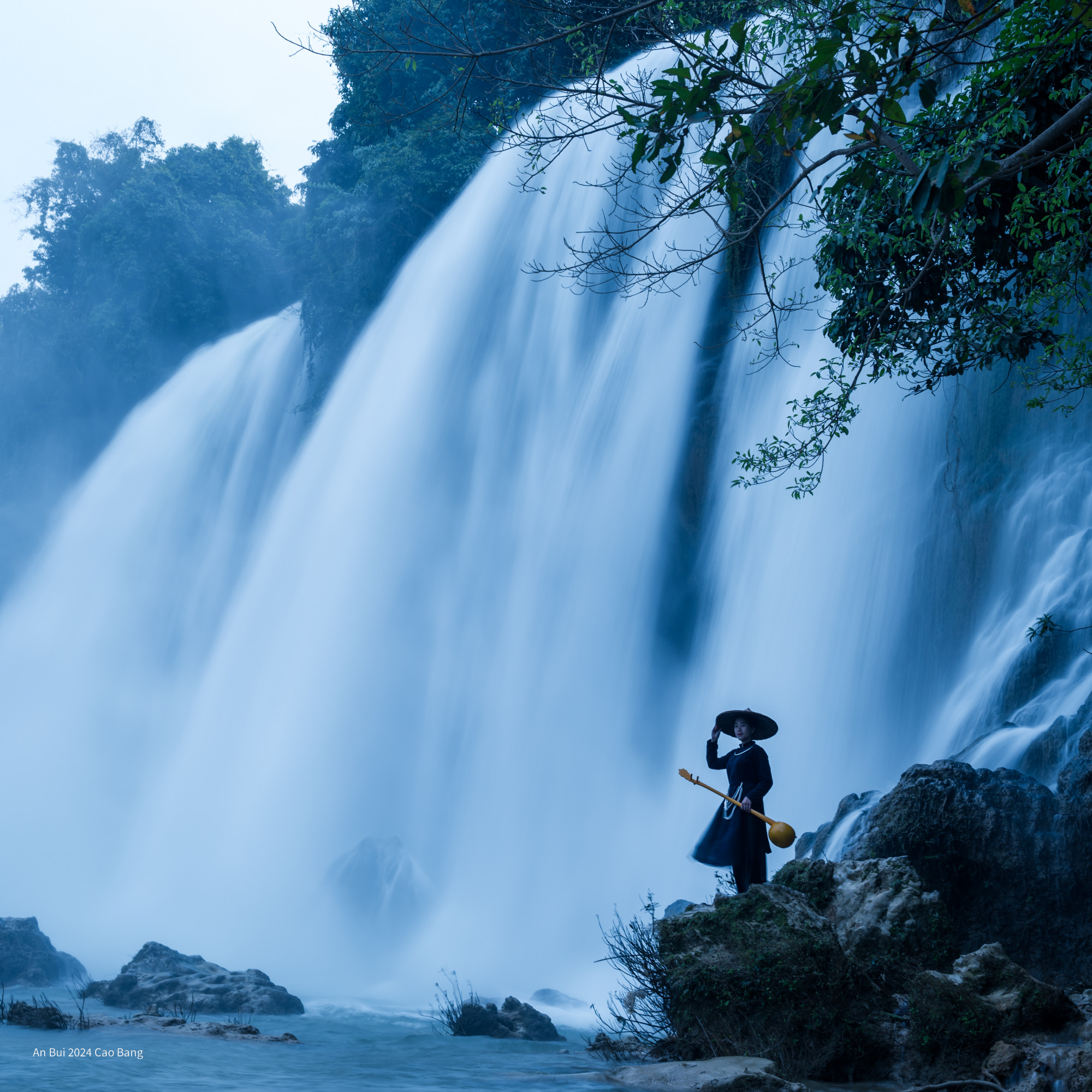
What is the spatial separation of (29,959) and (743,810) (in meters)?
7.49

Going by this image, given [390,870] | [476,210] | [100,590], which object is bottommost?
[390,870]

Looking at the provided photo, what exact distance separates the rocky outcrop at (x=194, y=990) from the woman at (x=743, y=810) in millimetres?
3982

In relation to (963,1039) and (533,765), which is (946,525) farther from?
(963,1039)

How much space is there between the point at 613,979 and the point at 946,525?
6.02m

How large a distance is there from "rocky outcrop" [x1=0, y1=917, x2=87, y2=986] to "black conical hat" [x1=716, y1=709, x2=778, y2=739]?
23.8 ft

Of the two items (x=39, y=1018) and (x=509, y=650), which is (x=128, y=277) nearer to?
(x=509, y=650)

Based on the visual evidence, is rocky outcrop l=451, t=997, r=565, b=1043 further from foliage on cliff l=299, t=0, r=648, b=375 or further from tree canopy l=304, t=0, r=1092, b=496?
foliage on cliff l=299, t=0, r=648, b=375

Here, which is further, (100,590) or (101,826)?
(100,590)

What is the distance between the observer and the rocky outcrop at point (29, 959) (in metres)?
9.38

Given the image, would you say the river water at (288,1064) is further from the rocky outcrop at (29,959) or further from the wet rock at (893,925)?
the rocky outcrop at (29,959)

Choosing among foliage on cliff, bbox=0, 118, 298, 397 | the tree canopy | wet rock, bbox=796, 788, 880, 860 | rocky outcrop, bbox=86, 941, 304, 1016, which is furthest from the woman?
foliage on cliff, bbox=0, 118, 298, 397

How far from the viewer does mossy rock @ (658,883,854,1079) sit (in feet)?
14.5

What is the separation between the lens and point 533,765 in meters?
13.5

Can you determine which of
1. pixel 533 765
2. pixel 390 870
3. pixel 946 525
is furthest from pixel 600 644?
pixel 946 525
